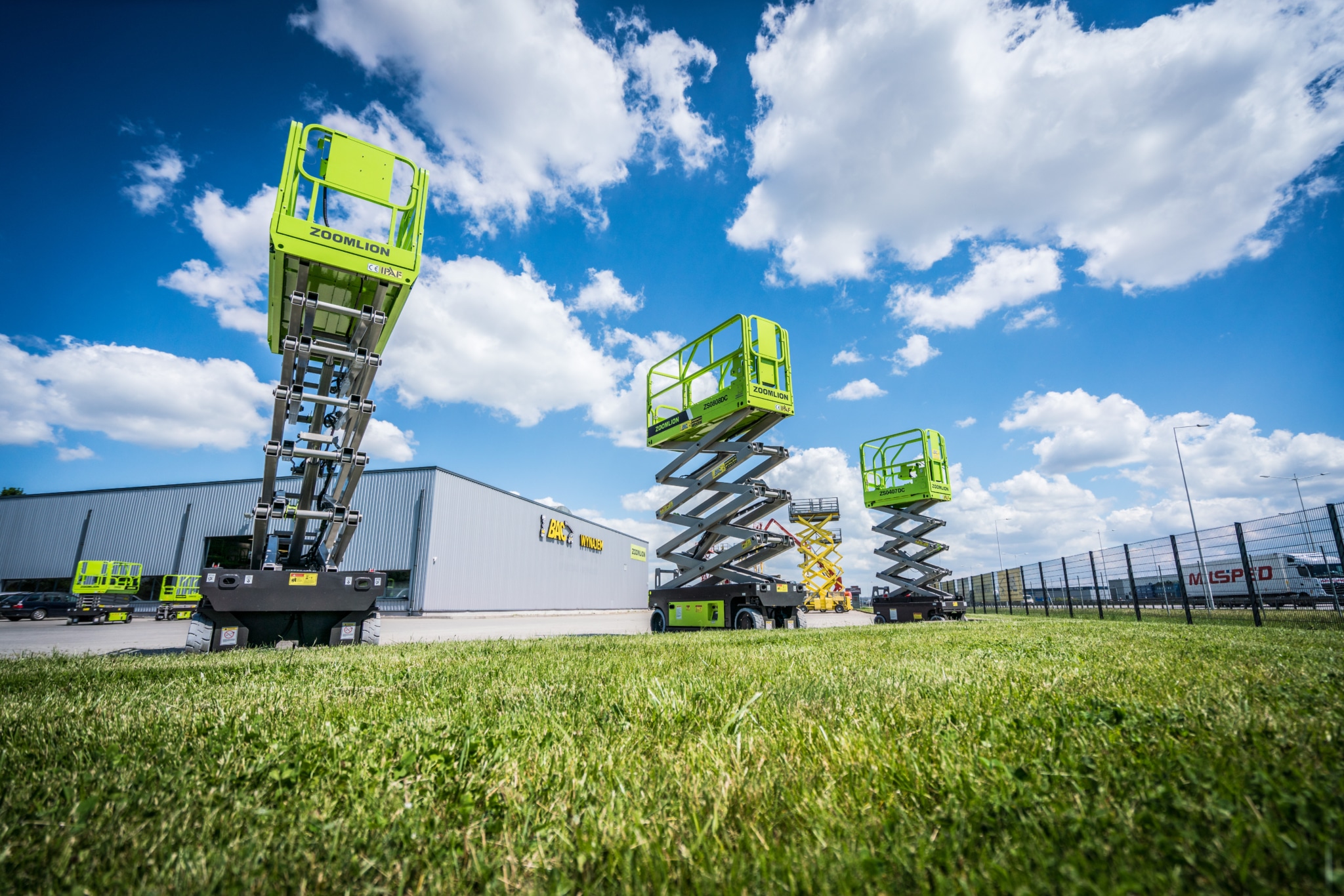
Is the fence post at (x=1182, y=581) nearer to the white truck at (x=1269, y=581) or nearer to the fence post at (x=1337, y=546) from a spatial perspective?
the white truck at (x=1269, y=581)

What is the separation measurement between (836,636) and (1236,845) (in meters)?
6.23

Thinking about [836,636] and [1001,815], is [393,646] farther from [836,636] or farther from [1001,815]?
[1001,815]

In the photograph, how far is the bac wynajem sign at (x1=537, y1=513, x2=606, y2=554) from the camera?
34875 mm

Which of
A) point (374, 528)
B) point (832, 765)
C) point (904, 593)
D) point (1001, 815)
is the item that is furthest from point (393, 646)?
point (374, 528)

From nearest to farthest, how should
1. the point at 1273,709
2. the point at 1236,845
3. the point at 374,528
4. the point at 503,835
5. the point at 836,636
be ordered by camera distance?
1. the point at 1236,845
2. the point at 503,835
3. the point at 1273,709
4. the point at 836,636
5. the point at 374,528

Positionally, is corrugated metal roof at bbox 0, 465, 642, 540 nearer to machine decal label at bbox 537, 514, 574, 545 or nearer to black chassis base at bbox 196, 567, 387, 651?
machine decal label at bbox 537, 514, 574, 545

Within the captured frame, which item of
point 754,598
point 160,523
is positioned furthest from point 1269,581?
point 160,523

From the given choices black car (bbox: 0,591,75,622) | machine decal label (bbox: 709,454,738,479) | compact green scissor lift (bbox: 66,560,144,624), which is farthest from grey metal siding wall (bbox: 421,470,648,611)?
machine decal label (bbox: 709,454,738,479)

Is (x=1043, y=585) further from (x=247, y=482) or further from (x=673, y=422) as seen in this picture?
(x=247, y=482)

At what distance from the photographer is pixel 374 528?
90.8 feet

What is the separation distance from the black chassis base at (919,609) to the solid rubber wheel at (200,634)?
15.1 m

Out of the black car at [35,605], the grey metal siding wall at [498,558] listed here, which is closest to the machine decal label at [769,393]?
the grey metal siding wall at [498,558]

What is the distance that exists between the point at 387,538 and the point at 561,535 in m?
11.3

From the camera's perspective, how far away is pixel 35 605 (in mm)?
20625
